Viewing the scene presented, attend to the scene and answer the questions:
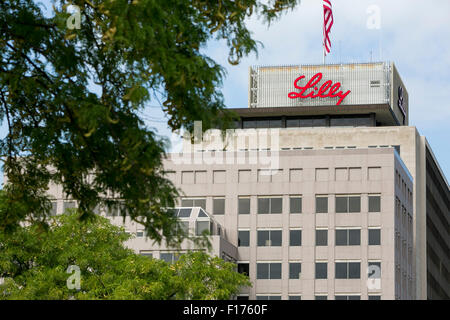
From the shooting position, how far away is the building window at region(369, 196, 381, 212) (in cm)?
8619

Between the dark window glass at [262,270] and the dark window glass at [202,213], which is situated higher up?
the dark window glass at [202,213]

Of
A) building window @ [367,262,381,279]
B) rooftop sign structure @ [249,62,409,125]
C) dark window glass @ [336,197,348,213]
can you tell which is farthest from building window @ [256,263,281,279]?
rooftop sign structure @ [249,62,409,125]

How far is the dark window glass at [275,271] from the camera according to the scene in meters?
86.5

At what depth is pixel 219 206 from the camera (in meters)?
90.1

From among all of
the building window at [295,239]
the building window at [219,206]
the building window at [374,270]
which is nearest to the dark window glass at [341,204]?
the building window at [295,239]

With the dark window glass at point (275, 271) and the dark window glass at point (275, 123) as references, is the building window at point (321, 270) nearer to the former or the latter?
the dark window glass at point (275, 271)

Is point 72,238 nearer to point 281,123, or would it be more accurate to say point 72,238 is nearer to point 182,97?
→ point 182,97

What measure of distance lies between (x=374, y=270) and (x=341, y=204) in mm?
7019

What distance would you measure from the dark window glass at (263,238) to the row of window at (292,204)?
6.74 ft

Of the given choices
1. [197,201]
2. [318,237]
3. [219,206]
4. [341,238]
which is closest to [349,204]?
[341,238]

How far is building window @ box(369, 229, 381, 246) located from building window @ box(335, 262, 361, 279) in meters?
2.40

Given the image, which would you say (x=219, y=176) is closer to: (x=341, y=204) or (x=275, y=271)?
(x=275, y=271)

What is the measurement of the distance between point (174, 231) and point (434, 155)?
378 ft

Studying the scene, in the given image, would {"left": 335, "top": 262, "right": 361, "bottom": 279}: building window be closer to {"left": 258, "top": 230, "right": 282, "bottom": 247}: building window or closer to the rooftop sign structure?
{"left": 258, "top": 230, "right": 282, "bottom": 247}: building window
